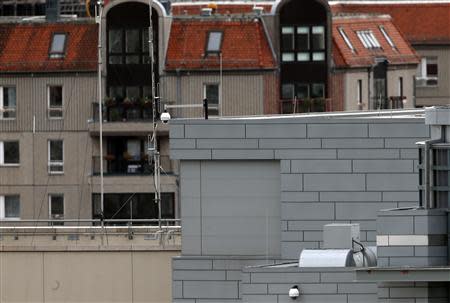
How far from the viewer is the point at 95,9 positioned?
4252 inches

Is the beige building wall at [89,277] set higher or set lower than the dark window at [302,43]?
lower

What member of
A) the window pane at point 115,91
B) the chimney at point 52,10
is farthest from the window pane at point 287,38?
the chimney at point 52,10

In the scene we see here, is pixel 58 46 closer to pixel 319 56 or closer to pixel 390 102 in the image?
pixel 319 56

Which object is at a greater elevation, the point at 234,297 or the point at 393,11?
the point at 393,11

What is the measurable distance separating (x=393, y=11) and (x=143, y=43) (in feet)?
105

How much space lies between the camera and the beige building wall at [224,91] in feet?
362

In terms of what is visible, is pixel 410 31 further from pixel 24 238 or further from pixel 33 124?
pixel 24 238

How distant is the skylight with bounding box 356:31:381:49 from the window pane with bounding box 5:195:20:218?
15.1 m

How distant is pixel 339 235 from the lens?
59625 millimetres

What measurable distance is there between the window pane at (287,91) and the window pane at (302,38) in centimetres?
144

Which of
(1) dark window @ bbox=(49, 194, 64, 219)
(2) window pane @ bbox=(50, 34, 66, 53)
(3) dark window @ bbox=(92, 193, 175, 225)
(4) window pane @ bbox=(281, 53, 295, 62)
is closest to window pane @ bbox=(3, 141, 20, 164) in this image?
(1) dark window @ bbox=(49, 194, 64, 219)

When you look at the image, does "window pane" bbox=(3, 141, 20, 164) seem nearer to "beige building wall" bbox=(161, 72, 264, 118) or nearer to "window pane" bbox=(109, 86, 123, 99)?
"window pane" bbox=(109, 86, 123, 99)

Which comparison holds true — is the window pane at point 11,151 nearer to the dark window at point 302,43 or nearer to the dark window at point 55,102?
the dark window at point 55,102

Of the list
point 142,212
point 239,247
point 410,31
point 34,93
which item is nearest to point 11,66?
point 34,93
